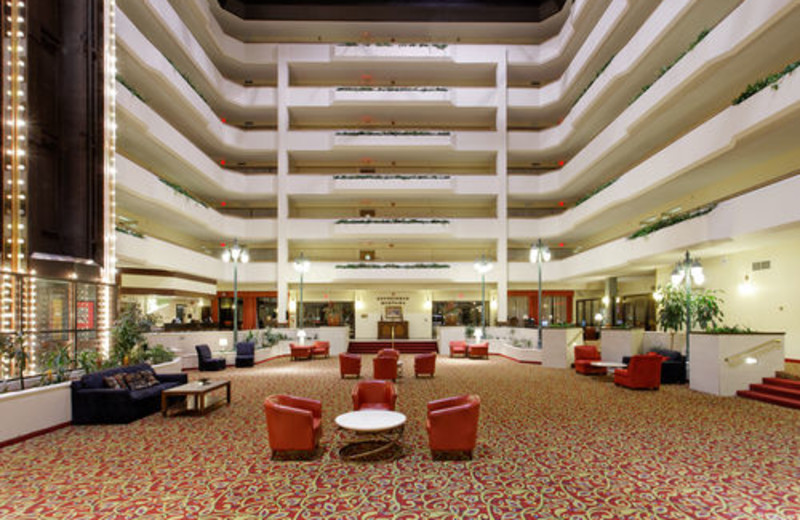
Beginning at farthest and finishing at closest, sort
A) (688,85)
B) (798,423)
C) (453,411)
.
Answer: (688,85), (798,423), (453,411)

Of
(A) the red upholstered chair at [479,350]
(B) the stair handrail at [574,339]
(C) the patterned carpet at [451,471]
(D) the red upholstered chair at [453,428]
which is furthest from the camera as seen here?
(A) the red upholstered chair at [479,350]

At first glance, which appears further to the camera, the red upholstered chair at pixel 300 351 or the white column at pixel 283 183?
the white column at pixel 283 183

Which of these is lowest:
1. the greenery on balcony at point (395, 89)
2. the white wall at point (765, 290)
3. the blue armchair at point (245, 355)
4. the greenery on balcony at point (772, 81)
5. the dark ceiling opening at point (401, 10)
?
the blue armchair at point (245, 355)

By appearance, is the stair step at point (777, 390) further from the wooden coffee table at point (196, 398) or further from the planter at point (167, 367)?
the planter at point (167, 367)

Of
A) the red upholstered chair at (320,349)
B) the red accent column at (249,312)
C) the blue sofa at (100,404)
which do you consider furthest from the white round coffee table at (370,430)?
the red accent column at (249,312)

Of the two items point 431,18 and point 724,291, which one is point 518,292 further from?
point 431,18

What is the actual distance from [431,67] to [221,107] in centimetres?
1051

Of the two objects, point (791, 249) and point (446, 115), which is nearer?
point (791, 249)

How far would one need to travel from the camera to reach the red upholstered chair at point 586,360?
12398 millimetres

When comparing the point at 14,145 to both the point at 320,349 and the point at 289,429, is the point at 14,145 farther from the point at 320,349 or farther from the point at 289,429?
the point at 320,349

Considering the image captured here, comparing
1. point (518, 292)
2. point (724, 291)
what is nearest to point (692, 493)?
point (724, 291)

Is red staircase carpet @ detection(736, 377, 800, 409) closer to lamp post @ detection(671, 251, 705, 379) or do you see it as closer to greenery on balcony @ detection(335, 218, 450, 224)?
lamp post @ detection(671, 251, 705, 379)

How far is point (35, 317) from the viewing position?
38.9ft

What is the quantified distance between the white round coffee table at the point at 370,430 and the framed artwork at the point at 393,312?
17608 mm
